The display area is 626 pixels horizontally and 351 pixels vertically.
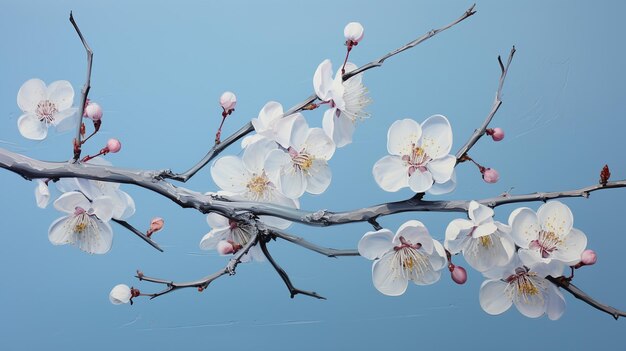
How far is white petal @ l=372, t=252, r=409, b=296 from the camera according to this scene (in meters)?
0.91

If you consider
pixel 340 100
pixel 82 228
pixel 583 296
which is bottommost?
pixel 583 296

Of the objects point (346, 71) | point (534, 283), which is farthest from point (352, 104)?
point (534, 283)

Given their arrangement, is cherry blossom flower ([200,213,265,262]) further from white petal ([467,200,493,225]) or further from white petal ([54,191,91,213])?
white petal ([467,200,493,225])

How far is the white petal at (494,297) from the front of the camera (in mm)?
935

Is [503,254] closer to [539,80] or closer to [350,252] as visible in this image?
[350,252]

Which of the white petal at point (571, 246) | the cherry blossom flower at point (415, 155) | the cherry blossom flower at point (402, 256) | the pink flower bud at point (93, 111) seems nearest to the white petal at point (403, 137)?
the cherry blossom flower at point (415, 155)

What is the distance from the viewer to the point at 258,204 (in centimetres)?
90

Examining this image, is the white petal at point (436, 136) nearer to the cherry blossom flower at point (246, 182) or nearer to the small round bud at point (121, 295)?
the cherry blossom flower at point (246, 182)

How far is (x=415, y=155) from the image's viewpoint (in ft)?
3.00

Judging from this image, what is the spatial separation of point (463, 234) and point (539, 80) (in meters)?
0.85

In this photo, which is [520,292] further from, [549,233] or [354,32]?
[354,32]

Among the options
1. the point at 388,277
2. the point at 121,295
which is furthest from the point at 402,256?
the point at 121,295

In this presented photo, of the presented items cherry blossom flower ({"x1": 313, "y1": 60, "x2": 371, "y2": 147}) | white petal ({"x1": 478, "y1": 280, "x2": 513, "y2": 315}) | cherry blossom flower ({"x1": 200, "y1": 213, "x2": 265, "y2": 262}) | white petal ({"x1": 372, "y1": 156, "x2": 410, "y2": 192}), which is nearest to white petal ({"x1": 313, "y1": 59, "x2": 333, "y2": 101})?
cherry blossom flower ({"x1": 313, "y1": 60, "x2": 371, "y2": 147})

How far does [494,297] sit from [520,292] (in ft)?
0.11
